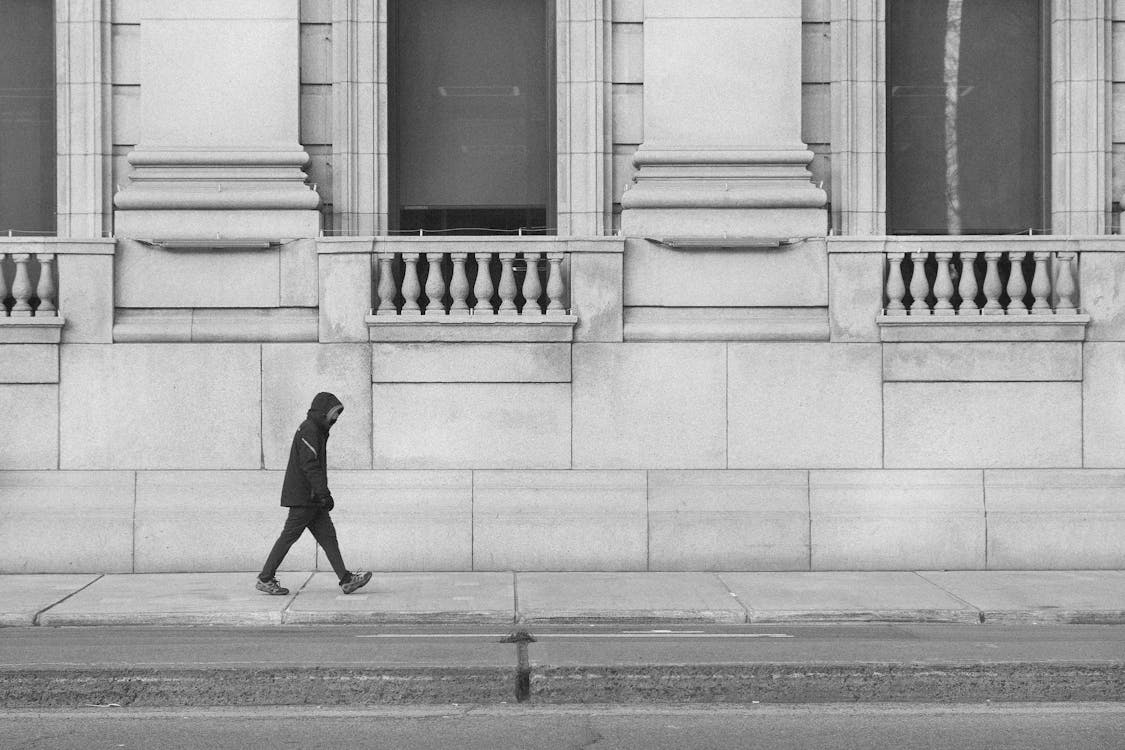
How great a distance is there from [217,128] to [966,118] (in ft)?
25.8

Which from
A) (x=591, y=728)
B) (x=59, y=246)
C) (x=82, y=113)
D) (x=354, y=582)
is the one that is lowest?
(x=591, y=728)

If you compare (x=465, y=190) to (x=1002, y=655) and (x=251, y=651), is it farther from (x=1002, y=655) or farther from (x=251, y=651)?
(x=1002, y=655)

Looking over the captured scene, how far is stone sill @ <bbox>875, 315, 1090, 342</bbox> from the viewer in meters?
13.7

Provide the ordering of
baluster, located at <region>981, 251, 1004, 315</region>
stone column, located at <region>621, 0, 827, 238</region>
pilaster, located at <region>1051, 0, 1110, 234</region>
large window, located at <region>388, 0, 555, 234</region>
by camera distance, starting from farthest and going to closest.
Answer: large window, located at <region>388, 0, 555, 234</region>, pilaster, located at <region>1051, 0, 1110, 234</region>, stone column, located at <region>621, 0, 827, 238</region>, baluster, located at <region>981, 251, 1004, 315</region>

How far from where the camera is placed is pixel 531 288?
45.1 feet

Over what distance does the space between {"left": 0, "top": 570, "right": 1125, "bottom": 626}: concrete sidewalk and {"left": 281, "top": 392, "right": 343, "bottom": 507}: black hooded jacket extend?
2.89 feet

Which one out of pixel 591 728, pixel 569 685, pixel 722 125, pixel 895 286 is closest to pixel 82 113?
pixel 722 125

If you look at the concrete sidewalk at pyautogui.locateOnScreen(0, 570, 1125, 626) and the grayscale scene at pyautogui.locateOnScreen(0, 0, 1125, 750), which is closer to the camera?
the concrete sidewalk at pyautogui.locateOnScreen(0, 570, 1125, 626)

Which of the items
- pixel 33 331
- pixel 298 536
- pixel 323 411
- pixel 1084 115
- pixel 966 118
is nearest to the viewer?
pixel 323 411

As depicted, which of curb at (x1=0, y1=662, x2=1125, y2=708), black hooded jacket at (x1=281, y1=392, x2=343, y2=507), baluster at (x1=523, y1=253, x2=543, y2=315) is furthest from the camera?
baluster at (x1=523, y1=253, x2=543, y2=315)

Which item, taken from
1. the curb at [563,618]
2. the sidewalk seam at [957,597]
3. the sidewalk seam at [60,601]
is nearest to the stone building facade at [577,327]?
the sidewalk seam at [60,601]

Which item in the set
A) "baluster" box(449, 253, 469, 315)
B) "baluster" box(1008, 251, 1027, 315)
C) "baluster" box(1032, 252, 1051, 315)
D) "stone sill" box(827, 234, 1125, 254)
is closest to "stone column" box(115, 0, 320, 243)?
"baluster" box(449, 253, 469, 315)

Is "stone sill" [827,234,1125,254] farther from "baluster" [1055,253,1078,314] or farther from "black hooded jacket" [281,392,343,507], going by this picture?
"black hooded jacket" [281,392,343,507]

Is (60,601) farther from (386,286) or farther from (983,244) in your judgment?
(983,244)
